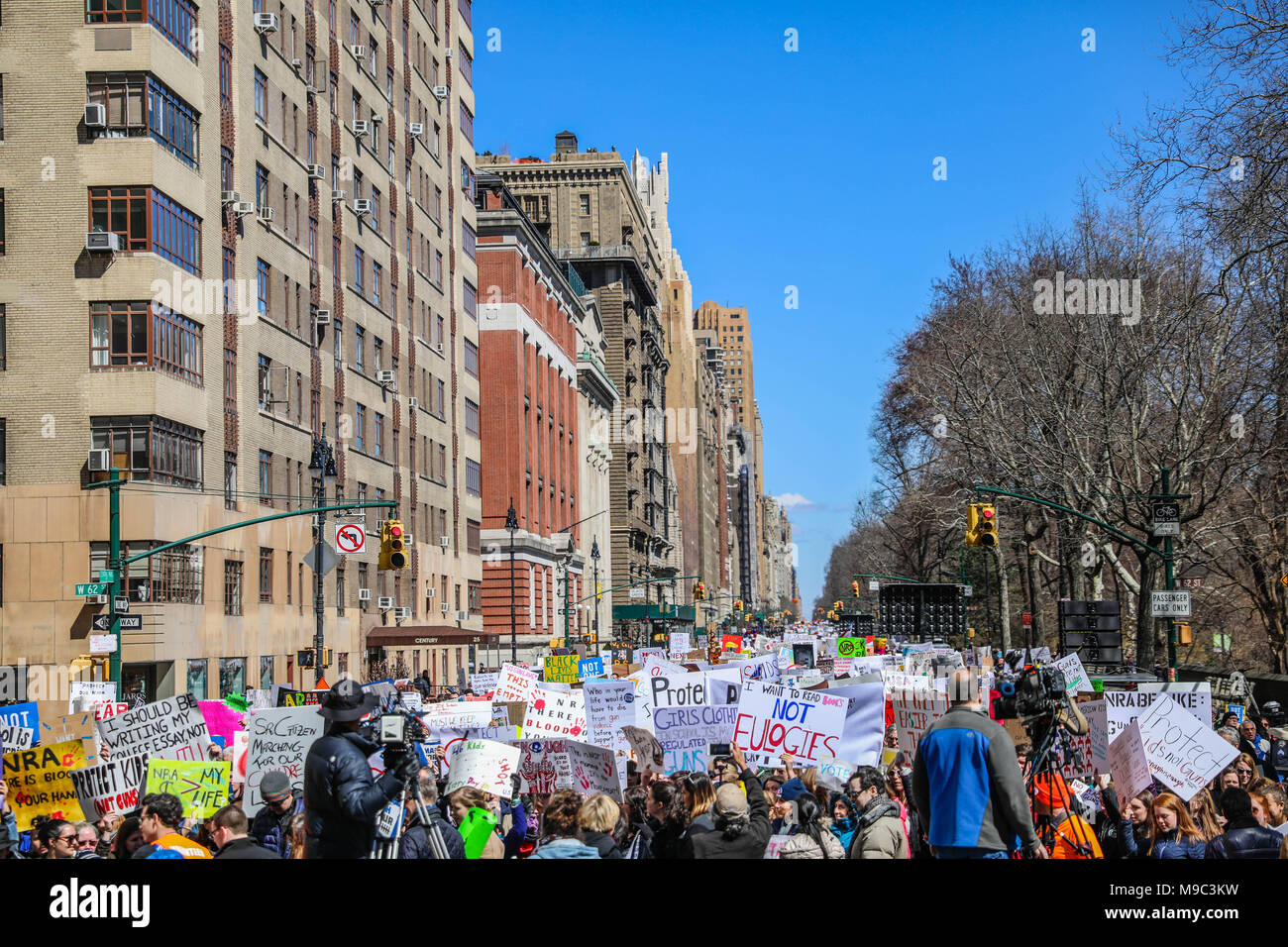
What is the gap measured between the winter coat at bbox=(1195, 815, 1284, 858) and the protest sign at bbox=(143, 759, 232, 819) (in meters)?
7.84

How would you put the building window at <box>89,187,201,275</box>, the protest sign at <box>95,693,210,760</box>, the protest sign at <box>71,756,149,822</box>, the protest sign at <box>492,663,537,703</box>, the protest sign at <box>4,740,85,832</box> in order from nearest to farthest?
the protest sign at <box>4,740,85,832</box> < the protest sign at <box>71,756,149,822</box> < the protest sign at <box>95,693,210,760</box> < the protest sign at <box>492,663,537,703</box> < the building window at <box>89,187,201,275</box>

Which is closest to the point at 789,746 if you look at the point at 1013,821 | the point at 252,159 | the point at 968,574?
the point at 1013,821

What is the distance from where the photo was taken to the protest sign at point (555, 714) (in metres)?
16.4

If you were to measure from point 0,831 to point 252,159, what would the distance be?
38.6 m

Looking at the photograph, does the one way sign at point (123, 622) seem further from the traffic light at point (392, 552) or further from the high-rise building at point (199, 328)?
the high-rise building at point (199, 328)

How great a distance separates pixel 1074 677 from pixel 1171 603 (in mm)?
4844

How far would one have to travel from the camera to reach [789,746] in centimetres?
1391

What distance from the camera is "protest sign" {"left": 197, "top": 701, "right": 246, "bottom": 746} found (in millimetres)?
17297

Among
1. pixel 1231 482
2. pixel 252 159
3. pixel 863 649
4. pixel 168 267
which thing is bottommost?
pixel 863 649

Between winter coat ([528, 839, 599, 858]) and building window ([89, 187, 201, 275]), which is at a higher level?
building window ([89, 187, 201, 275])

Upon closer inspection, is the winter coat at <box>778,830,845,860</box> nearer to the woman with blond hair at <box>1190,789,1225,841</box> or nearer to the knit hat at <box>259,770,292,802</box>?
the woman with blond hair at <box>1190,789,1225,841</box>

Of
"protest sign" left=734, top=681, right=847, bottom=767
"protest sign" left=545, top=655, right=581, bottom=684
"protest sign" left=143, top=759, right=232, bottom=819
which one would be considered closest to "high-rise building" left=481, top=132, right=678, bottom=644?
"protest sign" left=545, top=655, right=581, bottom=684
